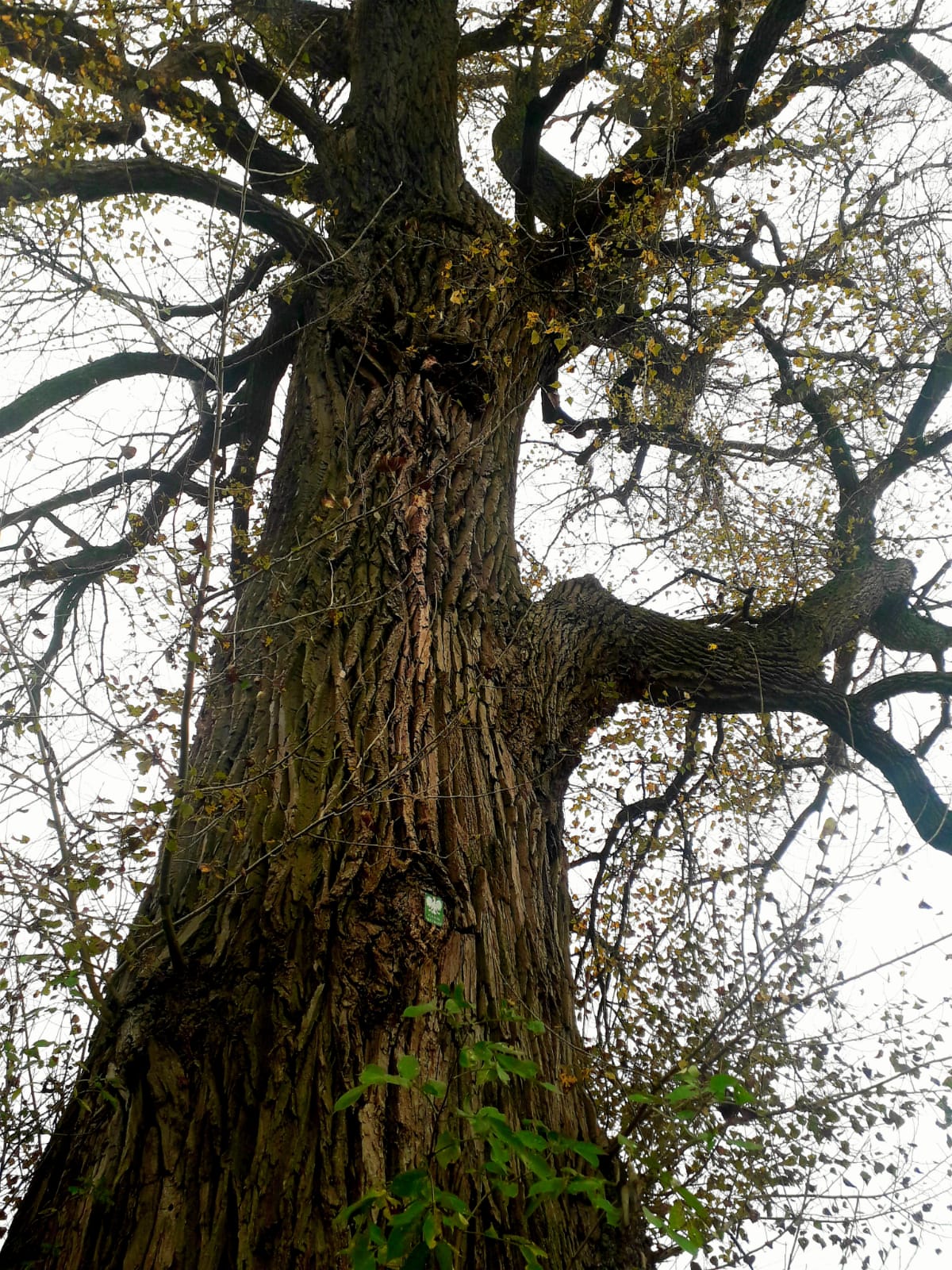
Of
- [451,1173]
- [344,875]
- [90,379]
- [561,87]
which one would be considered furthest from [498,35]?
[451,1173]

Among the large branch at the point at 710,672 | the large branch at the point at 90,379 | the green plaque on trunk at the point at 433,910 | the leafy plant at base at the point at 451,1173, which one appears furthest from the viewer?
the large branch at the point at 90,379

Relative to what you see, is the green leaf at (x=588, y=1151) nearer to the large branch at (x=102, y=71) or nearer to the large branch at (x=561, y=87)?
the large branch at (x=102, y=71)

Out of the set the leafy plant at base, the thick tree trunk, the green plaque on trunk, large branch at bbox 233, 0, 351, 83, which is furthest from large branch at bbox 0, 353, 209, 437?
the leafy plant at base

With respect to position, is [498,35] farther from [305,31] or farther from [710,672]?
[710,672]

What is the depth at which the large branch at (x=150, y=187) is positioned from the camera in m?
3.71

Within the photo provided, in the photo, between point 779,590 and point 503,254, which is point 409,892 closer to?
point 503,254

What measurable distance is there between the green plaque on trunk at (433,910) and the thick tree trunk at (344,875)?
0.09ft

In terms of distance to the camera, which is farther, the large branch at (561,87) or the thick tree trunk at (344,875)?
the large branch at (561,87)

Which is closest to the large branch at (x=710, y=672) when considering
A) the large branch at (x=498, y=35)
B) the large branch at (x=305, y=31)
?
the large branch at (x=305, y=31)

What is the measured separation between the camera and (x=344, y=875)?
2252 millimetres

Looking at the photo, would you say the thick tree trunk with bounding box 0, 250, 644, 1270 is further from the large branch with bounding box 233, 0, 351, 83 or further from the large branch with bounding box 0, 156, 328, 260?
the large branch with bounding box 233, 0, 351, 83

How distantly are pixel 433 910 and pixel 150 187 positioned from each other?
381 centimetres

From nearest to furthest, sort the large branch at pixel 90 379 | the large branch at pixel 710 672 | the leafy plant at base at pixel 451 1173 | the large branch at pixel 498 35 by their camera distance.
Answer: the leafy plant at base at pixel 451 1173
the large branch at pixel 710 672
the large branch at pixel 90 379
the large branch at pixel 498 35

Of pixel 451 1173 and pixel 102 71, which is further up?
pixel 102 71
